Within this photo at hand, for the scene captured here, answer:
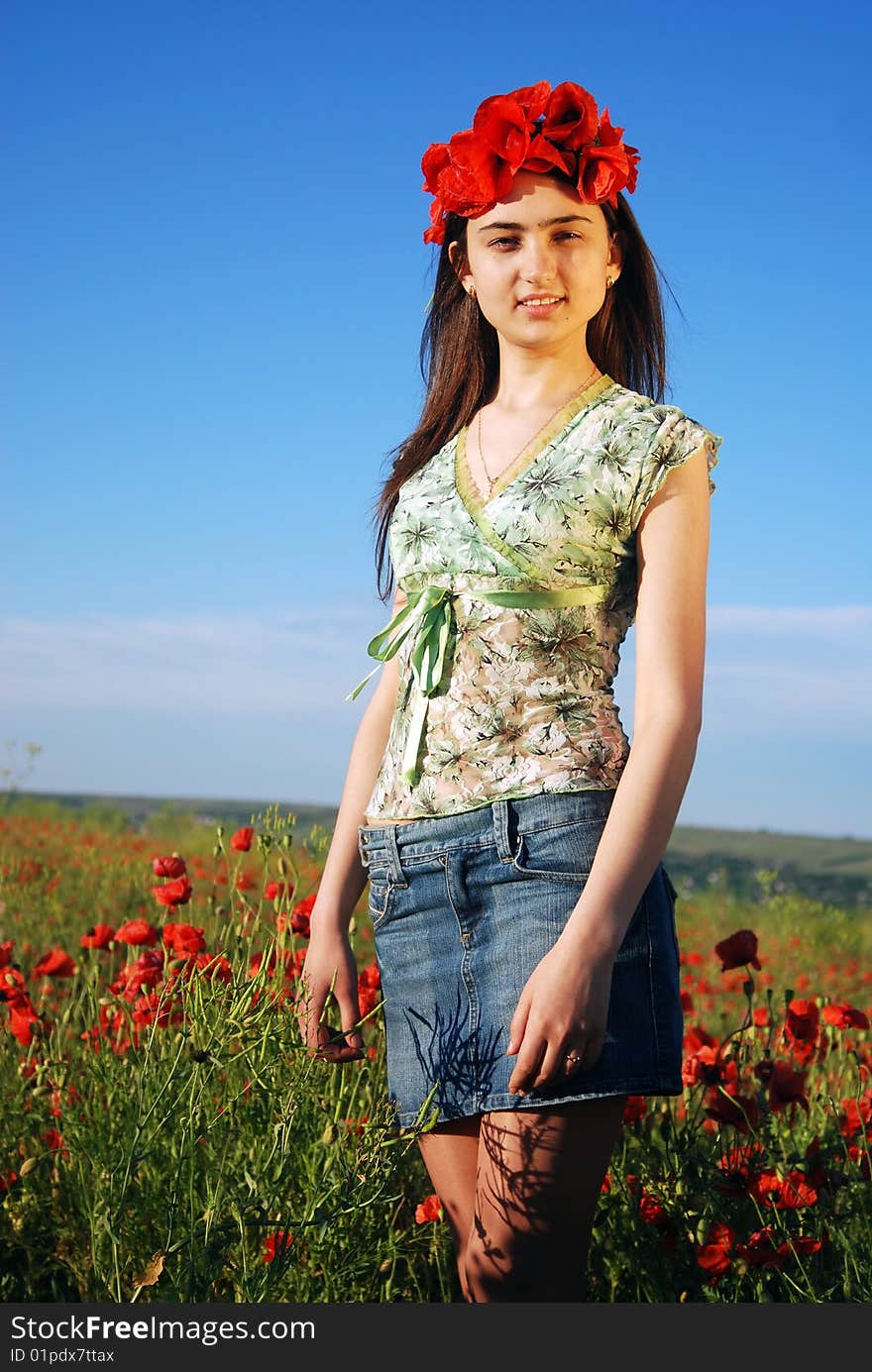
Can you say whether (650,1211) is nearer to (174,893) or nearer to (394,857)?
(394,857)

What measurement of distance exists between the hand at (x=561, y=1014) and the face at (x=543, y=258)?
1.00m

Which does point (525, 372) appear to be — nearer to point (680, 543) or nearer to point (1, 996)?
point (680, 543)

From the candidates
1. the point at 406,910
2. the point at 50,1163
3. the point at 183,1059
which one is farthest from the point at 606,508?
the point at 50,1163

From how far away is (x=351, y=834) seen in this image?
2.20 metres

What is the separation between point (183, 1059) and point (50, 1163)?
3.25ft

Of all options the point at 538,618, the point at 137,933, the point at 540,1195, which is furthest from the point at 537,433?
the point at 137,933

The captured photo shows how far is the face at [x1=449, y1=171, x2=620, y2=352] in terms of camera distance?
1993 millimetres

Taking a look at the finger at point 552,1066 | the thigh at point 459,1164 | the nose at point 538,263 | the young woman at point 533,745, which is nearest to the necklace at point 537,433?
the young woman at point 533,745

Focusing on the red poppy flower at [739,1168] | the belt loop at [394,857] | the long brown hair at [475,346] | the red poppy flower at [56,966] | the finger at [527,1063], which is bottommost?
the red poppy flower at [739,1168]

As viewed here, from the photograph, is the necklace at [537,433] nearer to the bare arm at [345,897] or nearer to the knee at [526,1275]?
the bare arm at [345,897]

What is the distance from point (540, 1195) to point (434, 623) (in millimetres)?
840

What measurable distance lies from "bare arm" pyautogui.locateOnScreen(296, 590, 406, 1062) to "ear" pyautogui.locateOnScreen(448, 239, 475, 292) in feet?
1.83

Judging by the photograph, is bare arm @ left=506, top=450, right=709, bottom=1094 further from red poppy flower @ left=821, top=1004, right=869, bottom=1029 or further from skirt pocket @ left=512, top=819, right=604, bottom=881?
red poppy flower @ left=821, top=1004, right=869, bottom=1029

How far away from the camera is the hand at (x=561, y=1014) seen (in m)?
1.62
